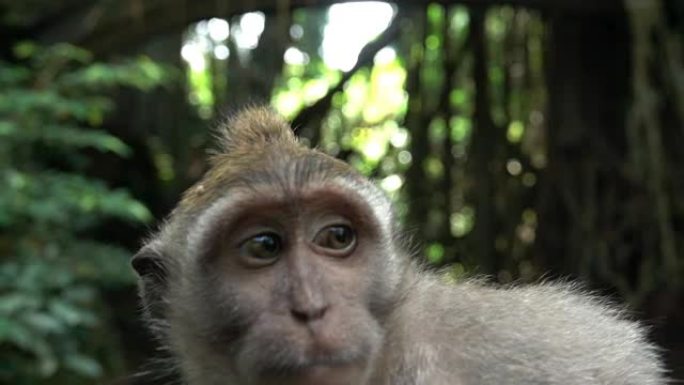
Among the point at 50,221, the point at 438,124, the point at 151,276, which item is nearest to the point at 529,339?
the point at 151,276

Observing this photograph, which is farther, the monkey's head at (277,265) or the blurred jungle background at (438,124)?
the blurred jungle background at (438,124)

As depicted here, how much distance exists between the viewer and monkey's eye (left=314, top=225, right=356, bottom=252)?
268 centimetres

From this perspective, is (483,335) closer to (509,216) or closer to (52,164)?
(52,164)

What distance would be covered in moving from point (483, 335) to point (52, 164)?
2.87 metres

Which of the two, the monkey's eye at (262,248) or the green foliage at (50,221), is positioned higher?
the green foliage at (50,221)

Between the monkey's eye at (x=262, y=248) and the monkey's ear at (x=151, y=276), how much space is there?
430mm

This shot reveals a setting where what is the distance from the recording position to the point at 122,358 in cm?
592

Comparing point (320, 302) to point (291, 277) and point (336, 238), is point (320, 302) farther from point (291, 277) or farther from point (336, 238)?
point (336, 238)

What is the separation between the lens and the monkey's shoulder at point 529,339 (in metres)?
2.91

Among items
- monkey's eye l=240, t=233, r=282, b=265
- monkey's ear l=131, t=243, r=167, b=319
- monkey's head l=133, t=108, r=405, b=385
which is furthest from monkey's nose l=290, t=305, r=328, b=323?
monkey's ear l=131, t=243, r=167, b=319

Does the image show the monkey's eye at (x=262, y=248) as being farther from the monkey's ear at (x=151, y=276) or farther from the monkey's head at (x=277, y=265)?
the monkey's ear at (x=151, y=276)

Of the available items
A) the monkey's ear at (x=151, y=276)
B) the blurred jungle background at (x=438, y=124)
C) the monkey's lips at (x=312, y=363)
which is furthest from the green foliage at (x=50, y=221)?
the monkey's lips at (x=312, y=363)

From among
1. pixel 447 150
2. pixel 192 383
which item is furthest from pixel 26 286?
pixel 447 150

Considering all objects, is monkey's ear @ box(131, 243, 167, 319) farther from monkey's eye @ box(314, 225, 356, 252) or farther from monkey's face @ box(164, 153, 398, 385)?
monkey's eye @ box(314, 225, 356, 252)
